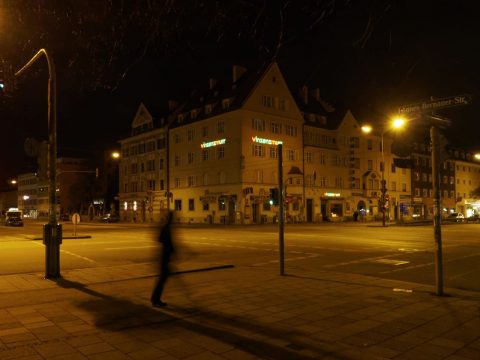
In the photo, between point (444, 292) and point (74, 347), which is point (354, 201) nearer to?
point (444, 292)

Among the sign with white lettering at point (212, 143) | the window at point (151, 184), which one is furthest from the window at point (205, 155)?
the window at point (151, 184)

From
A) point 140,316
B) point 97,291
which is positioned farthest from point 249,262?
point 140,316

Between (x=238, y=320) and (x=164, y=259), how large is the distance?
1.92 metres

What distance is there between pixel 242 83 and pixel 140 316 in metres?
Result: 56.4

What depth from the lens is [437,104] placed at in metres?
9.45

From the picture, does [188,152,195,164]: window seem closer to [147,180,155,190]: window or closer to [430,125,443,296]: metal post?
[147,180,155,190]: window

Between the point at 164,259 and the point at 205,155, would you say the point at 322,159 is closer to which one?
the point at 205,155

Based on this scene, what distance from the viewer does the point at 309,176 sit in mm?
65562

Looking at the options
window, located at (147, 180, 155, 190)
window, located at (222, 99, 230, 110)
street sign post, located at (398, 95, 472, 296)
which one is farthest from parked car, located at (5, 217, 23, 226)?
street sign post, located at (398, 95, 472, 296)

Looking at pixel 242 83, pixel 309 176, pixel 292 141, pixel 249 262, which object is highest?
pixel 242 83

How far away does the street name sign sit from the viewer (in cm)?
894

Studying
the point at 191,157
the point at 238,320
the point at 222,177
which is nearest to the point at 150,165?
the point at 191,157

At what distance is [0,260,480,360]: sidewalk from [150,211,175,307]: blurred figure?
0.29 m

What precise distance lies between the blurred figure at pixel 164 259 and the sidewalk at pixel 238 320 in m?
0.29
